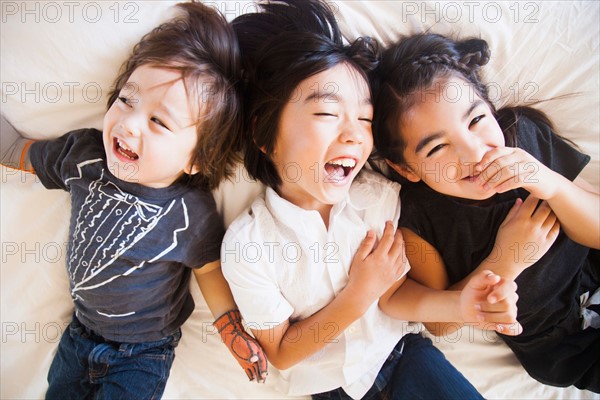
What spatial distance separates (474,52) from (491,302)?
54 centimetres

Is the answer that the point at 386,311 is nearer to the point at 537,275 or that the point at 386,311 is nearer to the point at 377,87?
the point at 537,275

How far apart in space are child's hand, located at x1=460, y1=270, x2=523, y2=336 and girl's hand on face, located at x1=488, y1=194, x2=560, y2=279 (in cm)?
8

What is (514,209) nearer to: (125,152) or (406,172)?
(406,172)

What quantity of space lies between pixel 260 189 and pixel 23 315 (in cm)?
66

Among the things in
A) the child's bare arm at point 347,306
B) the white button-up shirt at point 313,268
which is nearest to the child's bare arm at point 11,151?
the white button-up shirt at point 313,268

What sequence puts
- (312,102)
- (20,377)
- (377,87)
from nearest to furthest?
(312,102) < (377,87) < (20,377)

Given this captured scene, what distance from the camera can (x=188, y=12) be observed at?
2.87ft

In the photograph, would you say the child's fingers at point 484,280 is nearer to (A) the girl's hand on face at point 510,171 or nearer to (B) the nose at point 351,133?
(A) the girl's hand on face at point 510,171

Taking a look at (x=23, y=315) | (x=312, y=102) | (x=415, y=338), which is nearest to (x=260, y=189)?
(x=312, y=102)

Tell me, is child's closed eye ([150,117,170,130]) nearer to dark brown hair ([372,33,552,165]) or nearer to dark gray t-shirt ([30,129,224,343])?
dark gray t-shirt ([30,129,224,343])

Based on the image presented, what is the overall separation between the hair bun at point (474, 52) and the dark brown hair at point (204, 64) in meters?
0.49

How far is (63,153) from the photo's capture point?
91 centimetres

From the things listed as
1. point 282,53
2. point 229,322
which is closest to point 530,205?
point 282,53

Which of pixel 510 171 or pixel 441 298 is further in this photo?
pixel 441 298
